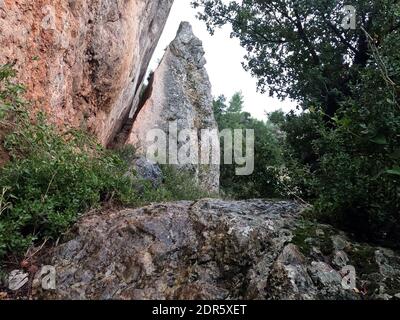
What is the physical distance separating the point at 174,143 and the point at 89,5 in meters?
9.31

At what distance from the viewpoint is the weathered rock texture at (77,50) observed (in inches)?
223

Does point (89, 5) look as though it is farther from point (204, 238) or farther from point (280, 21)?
point (280, 21)

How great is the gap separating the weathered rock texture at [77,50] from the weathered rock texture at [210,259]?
255cm

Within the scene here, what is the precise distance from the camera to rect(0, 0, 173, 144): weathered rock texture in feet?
18.5

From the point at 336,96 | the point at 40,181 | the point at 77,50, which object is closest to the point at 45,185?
A: the point at 40,181

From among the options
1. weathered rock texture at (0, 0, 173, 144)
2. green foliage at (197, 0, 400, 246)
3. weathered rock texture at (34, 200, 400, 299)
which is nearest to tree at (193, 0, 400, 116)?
green foliage at (197, 0, 400, 246)

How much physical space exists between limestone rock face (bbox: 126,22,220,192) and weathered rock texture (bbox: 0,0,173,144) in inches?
207

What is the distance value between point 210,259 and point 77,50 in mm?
4741

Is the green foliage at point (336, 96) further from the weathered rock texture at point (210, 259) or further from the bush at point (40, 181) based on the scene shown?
the bush at point (40, 181)

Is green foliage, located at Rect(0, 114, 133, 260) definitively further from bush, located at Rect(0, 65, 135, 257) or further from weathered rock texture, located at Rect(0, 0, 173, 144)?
weathered rock texture, located at Rect(0, 0, 173, 144)

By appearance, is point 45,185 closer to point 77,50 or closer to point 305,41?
point 77,50

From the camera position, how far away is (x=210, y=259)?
4148mm

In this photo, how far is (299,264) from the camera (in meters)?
3.87

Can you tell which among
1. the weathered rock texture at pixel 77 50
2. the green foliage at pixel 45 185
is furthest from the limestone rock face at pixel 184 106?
the green foliage at pixel 45 185
